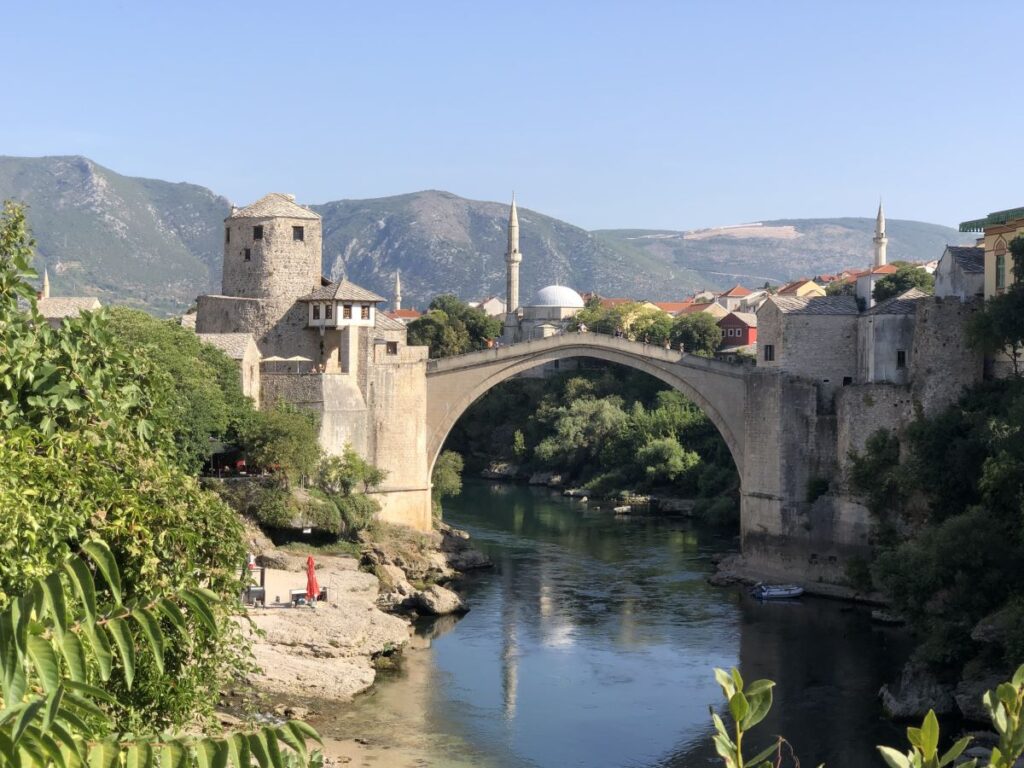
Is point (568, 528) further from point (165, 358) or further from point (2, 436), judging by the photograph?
point (2, 436)

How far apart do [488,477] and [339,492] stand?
23.1 metres

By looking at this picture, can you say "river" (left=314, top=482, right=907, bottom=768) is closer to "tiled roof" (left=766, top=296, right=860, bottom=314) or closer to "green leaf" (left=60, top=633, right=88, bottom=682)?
"tiled roof" (left=766, top=296, right=860, bottom=314)

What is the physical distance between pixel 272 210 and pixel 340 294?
2.86m

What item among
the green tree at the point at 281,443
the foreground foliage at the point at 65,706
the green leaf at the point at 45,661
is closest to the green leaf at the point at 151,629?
the foreground foliage at the point at 65,706

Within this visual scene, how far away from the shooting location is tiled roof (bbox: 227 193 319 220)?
114ft

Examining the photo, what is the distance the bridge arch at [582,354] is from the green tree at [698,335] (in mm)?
20024

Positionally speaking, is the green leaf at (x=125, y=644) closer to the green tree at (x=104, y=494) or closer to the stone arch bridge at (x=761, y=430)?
the green tree at (x=104, y=494)

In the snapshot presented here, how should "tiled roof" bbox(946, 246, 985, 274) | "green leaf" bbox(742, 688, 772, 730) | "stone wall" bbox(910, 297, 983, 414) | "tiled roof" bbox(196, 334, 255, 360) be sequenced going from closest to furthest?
"green leaf" bbox(742, 688, 772, 730) < "stone wall" bbox(910, 297, 983, 414) < "tiled roof" bbox(946, 246, 985, 274) < "tiled roof" bbox(196, 334, 255, 360)

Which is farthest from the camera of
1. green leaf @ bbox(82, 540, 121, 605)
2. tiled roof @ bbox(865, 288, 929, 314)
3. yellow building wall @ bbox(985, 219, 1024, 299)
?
tiled roof @ bbox(865, 288, 929, 314)

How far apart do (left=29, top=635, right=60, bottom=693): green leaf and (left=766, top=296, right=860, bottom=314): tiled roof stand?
29416mm

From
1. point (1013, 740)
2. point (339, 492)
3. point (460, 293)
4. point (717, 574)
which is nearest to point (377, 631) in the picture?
point (339, 492)

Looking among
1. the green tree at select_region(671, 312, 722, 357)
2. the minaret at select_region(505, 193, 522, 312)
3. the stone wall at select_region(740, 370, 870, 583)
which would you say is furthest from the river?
the minaret at select_region(505, 193, 522, 312)

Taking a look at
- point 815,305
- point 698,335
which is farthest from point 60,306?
point 698,335

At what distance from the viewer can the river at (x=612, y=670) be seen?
20125mm
